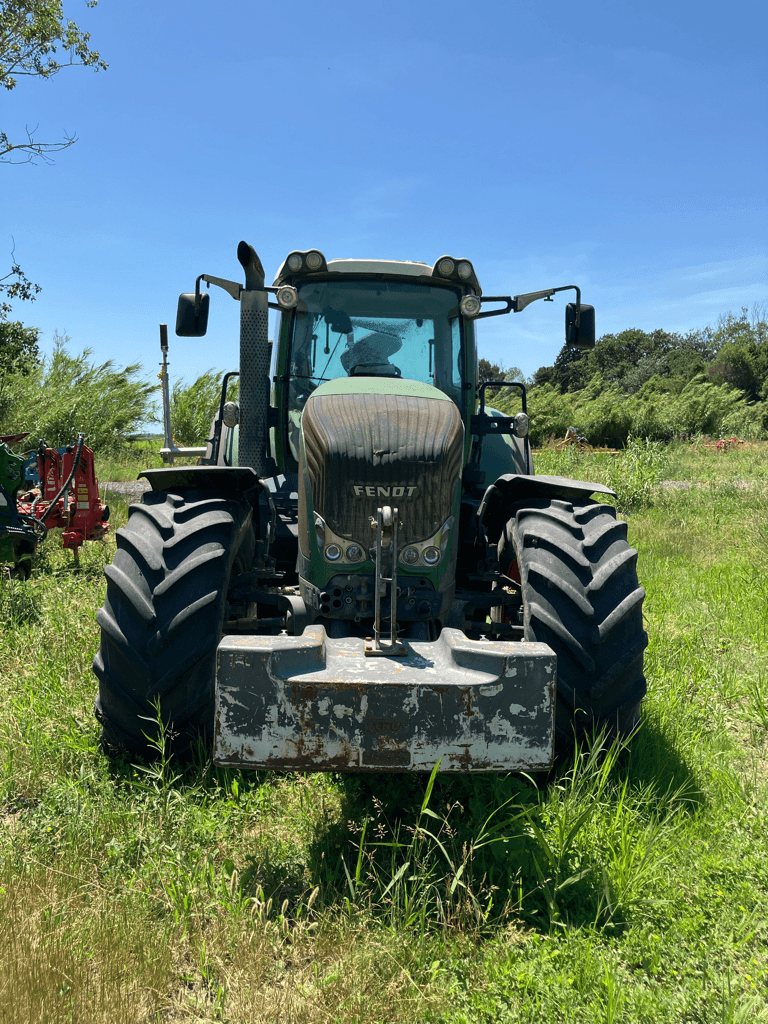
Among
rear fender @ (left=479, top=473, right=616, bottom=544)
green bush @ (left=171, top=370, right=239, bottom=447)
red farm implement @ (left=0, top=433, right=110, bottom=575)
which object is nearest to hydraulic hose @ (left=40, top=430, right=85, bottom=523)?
red farm implement @ (left=0, top=433, right=110, bottom=575)

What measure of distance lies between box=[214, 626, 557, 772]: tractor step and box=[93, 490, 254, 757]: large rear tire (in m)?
0.60

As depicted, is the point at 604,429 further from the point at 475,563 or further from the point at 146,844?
the point at 146,844

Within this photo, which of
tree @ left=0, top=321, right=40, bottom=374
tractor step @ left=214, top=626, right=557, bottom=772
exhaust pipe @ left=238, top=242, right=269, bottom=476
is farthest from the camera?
tree @ left=0, top=321, right=40, bottom=374

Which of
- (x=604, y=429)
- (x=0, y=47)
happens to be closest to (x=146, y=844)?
(x=0, y=47)

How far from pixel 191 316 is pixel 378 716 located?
285cm

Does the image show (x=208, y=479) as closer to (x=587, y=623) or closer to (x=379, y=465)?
(x=379, y=465)

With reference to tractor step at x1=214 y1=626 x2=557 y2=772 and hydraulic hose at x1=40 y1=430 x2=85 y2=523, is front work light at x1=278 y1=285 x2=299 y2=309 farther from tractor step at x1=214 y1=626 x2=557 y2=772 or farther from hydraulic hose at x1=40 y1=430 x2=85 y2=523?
hydraulic hose at x1=40 y1=430 x2=85 y2=523

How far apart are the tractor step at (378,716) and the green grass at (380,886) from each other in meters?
0.29

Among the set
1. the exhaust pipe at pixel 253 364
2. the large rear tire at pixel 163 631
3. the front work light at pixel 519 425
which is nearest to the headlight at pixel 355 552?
the large rear tire at pixel 163 631

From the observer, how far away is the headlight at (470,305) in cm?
423

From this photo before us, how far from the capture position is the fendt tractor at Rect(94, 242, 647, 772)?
2330 mm

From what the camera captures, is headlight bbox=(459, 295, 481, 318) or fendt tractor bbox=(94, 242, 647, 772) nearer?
fendt tractor bbox=(94, 242, 647, 772)

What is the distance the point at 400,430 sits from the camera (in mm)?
2998

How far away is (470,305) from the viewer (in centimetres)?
424
